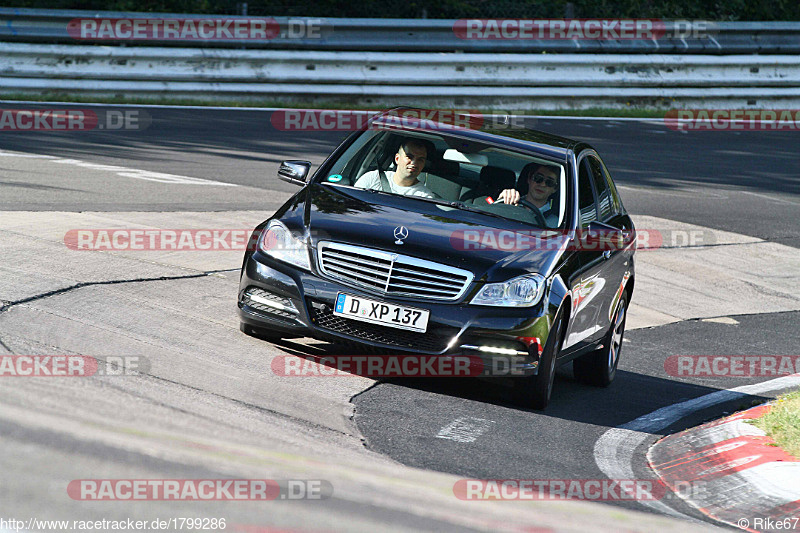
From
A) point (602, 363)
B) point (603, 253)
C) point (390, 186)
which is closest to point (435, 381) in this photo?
point (390, 186)

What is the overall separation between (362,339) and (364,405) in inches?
16.3

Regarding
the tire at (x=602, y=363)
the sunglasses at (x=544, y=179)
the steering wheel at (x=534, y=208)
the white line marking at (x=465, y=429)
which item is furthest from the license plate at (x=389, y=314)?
the tire at (x=602, y=363)

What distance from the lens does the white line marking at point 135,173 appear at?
520 inches

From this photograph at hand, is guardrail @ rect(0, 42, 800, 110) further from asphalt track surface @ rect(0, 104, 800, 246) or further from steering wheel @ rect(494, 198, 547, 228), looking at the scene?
steering wheel @ rect(494, 198, 547, 228)

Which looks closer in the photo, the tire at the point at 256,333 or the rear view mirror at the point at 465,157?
the tire at the point at 256,333

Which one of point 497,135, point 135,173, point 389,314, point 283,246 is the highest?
point 497,135

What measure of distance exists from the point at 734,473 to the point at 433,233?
224 centimetres

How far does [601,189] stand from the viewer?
877 centimetres

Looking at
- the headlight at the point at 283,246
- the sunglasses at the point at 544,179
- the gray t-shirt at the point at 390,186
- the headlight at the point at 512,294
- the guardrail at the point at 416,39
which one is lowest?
the headlight at the point at 512,294

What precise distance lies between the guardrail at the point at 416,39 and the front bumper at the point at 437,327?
1341 cm

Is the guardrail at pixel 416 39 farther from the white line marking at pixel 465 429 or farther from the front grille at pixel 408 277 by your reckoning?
the white line marking at pixel 465 429

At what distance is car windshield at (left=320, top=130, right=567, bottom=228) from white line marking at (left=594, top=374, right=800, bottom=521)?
4.68 feet

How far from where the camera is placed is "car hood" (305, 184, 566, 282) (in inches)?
271

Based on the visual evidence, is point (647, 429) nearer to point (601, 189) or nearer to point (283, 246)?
point (601, 189)
